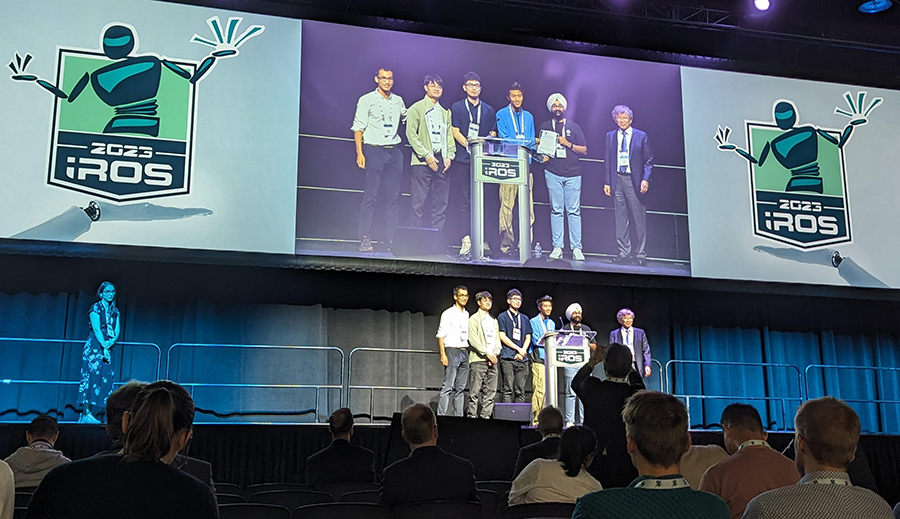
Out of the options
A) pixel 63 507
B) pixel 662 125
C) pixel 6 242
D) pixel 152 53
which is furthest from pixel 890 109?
pixel 63 507

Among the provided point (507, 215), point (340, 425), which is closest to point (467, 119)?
point (507, 215)

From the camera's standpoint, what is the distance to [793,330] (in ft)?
36.2

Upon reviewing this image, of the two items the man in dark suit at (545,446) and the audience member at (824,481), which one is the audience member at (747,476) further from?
the man in dark suit at (545,446)

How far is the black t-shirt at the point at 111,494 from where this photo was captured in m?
1.85

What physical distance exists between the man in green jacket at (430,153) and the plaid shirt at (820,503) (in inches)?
253

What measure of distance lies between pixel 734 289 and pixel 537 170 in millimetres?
2406

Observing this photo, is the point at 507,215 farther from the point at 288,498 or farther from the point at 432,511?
the point at 432,511

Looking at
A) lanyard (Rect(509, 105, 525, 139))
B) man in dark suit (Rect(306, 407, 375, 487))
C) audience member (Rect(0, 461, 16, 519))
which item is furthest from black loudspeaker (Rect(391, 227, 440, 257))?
audience member (Rect(0, 461, 16, 519))

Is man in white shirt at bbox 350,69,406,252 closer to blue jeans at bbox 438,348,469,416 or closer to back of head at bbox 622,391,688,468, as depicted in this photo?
blue jeans at bbox 438,348,469,416

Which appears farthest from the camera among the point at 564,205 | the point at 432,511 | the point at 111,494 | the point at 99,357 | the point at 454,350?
the point at 564,205

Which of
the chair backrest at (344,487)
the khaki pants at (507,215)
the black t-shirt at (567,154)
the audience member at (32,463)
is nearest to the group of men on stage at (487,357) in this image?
the khaki pants at (507,215)

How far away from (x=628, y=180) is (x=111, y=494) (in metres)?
7.58

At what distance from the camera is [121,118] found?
25.3 feet

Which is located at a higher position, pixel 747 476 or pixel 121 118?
pixel 121 118
